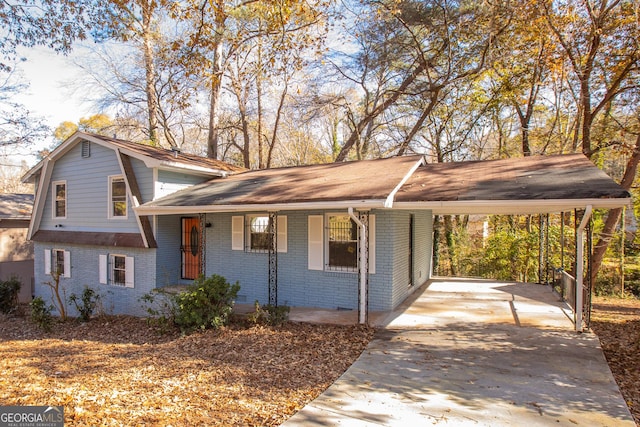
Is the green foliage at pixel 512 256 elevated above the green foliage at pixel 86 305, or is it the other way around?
the green foliage at pixel 512 256

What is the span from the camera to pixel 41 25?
27.4 ft

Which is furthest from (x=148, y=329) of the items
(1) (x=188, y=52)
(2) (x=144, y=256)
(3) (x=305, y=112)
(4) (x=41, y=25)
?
(3) (x=305, y=112)

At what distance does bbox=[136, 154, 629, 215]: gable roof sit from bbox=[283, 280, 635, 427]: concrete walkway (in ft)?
7.48

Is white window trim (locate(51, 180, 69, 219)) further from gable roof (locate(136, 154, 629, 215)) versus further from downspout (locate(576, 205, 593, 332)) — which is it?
downspout (locate(576, 205, 593, 332))

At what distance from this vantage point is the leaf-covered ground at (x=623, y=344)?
4.89 m

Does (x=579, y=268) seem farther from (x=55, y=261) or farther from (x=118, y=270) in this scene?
(x=55, y=261)

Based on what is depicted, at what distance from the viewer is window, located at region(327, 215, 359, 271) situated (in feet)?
30.2

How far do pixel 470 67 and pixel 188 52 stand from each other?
12036 millimetres

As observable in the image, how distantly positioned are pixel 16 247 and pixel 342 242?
15.4 metres

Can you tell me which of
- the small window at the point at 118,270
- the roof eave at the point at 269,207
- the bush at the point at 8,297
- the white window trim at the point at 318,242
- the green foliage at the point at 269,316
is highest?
the roof eave at the point at 269,207

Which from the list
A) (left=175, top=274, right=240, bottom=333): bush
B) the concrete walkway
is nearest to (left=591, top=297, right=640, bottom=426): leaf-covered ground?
the concrete walkway

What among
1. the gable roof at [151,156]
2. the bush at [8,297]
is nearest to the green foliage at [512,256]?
the gable roof at [151,156]

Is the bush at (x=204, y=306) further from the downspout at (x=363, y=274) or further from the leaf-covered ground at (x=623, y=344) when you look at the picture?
the leaf-covered ground at (x=623, y=344)

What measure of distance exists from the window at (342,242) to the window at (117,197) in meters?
6.19
